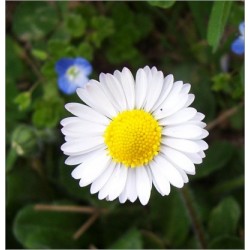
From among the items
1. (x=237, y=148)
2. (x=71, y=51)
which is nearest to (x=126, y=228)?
(x=237, y=148)

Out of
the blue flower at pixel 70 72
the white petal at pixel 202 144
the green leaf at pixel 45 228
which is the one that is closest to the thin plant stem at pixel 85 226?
the green leaf at pixel 45 228

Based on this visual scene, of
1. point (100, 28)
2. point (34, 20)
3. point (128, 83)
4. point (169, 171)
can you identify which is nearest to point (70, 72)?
point (100, 28)

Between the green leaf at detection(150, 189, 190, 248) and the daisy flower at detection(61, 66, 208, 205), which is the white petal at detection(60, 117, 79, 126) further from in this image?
the green leaf at detection(150, 189, 190, 248)

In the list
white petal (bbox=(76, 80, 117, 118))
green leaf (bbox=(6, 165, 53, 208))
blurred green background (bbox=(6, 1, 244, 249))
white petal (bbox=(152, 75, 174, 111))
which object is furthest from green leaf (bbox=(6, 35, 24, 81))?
white petal (bbox=(152, 75, 174, 111))

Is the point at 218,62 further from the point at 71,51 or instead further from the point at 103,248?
the point at 103,248

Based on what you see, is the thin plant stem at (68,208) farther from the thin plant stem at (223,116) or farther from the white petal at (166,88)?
the white petal at (166,88)

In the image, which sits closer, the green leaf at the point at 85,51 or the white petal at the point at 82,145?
the white petal at the point at 82,145

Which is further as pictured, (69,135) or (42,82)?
(42,82)
